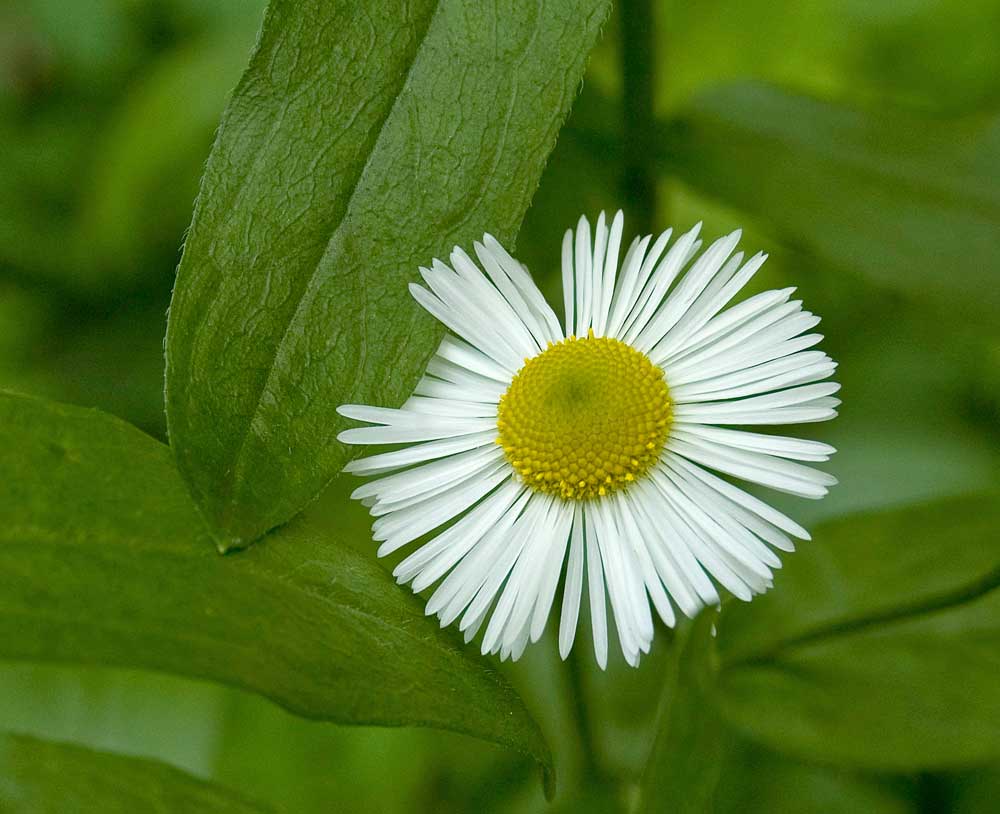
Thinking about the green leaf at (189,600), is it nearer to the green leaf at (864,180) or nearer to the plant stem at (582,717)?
the plant stem at (582,717)

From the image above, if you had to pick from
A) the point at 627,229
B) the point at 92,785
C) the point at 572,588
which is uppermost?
the point at 627,229

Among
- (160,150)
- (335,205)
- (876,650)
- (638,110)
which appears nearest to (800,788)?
(876,650)

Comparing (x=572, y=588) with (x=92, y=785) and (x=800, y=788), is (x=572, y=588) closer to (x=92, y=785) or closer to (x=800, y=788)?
(x=92, y=785)

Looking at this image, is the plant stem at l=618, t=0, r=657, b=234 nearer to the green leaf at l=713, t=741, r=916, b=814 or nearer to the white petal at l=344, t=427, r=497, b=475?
the white petal at l=344, t=427, r=497, b=475

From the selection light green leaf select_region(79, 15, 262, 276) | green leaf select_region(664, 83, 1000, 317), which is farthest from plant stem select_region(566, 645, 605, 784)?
light green leaf select_region(79, 15, 262, 276)

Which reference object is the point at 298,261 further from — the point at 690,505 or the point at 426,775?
the point at 426,775

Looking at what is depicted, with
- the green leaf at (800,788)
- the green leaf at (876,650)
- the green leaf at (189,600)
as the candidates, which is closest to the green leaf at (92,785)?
the green leaf at (189,600)
